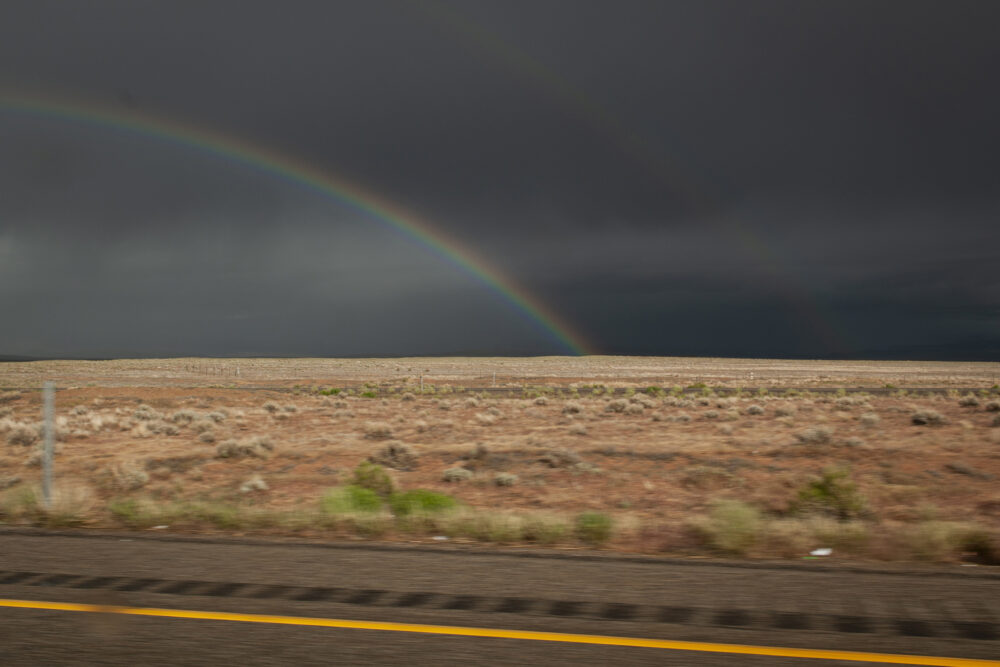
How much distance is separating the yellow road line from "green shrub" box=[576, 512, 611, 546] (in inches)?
151

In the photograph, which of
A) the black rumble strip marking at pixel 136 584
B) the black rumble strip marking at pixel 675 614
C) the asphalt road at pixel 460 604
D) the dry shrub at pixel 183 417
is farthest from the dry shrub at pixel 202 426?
the black rumble strip marking at pixel 675 614

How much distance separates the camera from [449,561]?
7371 millimetres

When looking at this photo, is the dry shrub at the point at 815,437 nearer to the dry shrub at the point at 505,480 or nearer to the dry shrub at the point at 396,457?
the dry shrub at the point at 505,480

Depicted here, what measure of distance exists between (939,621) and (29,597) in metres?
7.37

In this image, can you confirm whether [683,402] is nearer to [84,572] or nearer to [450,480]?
[450,480]

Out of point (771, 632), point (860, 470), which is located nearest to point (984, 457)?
point (860, 470)

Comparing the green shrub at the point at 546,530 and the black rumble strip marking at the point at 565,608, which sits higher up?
the black rumble strip marking at the point at 565,608

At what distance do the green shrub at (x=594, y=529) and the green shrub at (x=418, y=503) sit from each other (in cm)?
262

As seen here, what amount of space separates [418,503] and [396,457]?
26.9 feet

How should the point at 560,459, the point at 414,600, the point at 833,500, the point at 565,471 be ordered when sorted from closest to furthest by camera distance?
1. the point at 414,600
2. the point at 833,500
3. the point at 565,471
4. the point at 560,459

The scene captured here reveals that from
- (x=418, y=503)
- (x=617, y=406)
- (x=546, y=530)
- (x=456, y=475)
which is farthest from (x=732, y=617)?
(x=617, y=406)

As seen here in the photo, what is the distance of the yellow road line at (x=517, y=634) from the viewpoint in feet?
15.8

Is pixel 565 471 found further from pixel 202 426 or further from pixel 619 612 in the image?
pixel 202 426

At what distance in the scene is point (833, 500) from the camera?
12688mm
